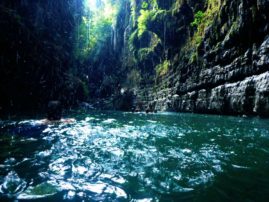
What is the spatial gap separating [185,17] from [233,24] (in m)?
10.0

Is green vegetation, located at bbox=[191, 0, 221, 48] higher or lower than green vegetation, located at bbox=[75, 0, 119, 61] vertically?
lower

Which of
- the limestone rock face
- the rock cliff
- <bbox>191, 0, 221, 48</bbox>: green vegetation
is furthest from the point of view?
<bbox>191, 0, 221, 48</bbox>: green vegetation

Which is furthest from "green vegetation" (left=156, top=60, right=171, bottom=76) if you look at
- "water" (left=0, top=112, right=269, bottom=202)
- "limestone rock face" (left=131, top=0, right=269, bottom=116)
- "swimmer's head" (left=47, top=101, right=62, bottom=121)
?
"water" (left=0, top=112, right=269, bottom=202)

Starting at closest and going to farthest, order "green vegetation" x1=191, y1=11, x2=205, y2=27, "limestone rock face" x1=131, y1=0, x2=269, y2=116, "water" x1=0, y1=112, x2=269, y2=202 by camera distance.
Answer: "water" x1=0, y1=112, x2=269, y2=202, "limestone rock face" x1=131, y1=0, x2=269, y2=116, "green vegetation" x1=191, y1=11, x2=205, y2=27

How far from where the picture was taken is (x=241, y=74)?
1577 cm

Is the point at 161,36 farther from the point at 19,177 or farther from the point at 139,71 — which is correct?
the point at 19,177

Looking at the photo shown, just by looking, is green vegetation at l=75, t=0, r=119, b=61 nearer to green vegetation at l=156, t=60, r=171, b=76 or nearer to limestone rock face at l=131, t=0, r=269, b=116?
green vegetation at l=156, t=60, r=171, b=76

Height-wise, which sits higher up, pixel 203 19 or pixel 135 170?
pixel 203 19

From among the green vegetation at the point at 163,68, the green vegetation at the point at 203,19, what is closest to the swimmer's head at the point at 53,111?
the green vegetation at the point at 203,19

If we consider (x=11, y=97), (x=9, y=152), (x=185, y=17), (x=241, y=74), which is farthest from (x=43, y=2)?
(x=9, y=152)

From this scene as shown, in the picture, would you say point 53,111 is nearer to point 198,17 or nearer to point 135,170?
point 135,170

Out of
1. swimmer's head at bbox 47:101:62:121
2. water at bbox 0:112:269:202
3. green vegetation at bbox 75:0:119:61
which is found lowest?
water at bbox 0:112:269:202

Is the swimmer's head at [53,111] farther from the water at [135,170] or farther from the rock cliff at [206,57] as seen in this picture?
the rock cliff at [206,57]

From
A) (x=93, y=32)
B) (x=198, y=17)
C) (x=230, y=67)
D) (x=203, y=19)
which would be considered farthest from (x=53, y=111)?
(x=93, y=32)
